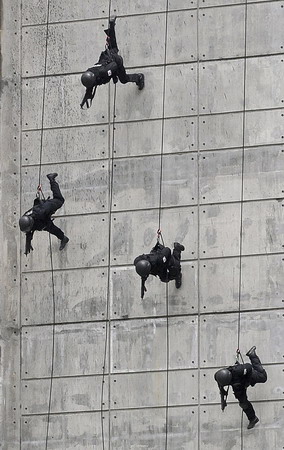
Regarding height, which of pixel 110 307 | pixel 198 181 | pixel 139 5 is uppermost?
pixel 139 5

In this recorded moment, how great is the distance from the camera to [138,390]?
94.4 ft

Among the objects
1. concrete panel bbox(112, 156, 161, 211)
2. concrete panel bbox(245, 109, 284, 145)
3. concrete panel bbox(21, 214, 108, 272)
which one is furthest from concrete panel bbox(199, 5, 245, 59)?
concrete panel bbox(21, 214, 108, 272)

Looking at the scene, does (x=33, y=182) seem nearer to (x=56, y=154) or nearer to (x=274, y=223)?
(x=56, y=154)

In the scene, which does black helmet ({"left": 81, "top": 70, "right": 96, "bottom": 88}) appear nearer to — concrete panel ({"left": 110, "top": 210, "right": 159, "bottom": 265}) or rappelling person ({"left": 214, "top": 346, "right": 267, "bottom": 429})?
concrete panel ({"left": 110, "top": 210, "right": 159, "bottom": 265})

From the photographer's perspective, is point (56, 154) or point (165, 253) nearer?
point (165, 253)

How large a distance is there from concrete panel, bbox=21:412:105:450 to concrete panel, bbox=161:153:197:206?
3790 mm

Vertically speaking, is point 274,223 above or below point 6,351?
above

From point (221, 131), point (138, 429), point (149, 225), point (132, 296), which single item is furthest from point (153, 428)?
point (221, 131)

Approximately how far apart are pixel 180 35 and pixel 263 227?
372cm

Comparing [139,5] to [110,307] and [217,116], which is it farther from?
[110,307]

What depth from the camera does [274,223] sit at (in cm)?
2881

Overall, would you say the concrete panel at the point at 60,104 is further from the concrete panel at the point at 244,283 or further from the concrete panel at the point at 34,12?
the concrete panel at the point at 244,283

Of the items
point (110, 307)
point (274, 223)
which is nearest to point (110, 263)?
point (110, 307)

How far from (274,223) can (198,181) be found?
1505 mm
